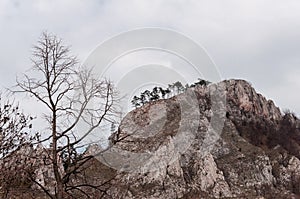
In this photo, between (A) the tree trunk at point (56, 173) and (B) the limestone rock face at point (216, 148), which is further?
(B) the limestone rock face at point (216, 148)

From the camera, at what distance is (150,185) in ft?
270

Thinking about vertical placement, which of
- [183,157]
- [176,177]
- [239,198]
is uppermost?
[183,157]

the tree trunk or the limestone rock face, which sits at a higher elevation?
the limestone rock face

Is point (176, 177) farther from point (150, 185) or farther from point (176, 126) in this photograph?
point (176, 126)

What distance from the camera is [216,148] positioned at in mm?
101438

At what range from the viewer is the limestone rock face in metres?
83.4

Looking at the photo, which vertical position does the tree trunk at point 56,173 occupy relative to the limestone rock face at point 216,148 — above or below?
below

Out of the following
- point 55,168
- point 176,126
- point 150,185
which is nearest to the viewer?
point 55,168

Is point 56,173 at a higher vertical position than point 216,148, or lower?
lower

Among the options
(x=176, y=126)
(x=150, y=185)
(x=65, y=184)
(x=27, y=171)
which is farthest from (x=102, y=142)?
(x=176, y=126)

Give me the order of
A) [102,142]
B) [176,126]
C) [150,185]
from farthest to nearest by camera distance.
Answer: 1. [176,126]
2. [150,185]
3. [102,142]

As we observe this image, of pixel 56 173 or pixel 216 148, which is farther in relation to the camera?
pixel 216 148

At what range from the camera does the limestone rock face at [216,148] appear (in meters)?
83.4

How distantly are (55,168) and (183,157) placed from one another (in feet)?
273
